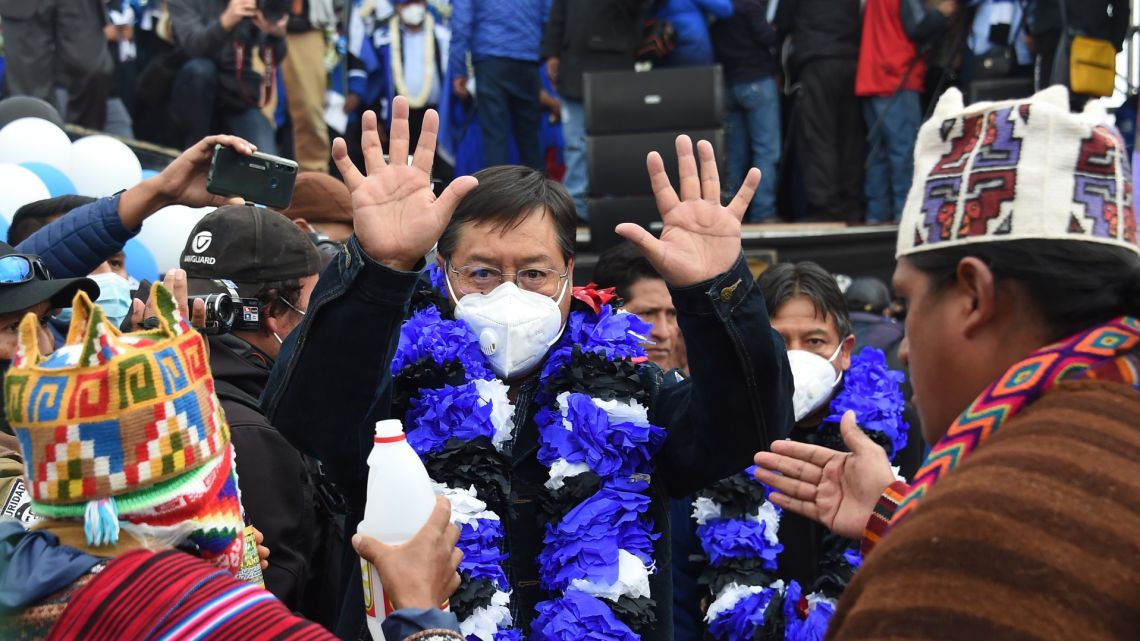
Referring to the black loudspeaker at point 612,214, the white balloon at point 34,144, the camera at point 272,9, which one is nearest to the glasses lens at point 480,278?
the white balloon at point 34,144

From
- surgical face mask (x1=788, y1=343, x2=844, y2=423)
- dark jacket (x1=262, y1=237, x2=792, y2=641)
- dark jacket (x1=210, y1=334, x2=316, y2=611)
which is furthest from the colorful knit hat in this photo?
surgical face mask (x1=788, y1=343, x2=844, y2=423)

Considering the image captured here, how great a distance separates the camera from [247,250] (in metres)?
3.68

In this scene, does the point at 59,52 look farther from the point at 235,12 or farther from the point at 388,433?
the point at 388,433

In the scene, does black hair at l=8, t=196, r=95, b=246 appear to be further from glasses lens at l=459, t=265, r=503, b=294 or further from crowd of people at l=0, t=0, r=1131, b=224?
crowd of people at l=0, t=0, r=1131, b=224

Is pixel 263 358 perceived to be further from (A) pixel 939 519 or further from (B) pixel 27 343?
(A) pixel 939 519

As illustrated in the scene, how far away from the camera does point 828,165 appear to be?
31.6 ft

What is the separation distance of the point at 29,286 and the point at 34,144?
3.10 meters

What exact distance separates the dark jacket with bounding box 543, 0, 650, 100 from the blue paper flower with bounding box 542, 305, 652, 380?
6.17 metres

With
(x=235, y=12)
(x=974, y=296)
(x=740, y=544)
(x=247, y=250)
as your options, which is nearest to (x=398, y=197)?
(x=247, y=250)

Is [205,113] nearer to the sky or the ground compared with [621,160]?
nearer to the sky

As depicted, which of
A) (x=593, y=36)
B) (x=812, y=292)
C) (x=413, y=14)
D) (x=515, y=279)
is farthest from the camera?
(x=413, y=14)

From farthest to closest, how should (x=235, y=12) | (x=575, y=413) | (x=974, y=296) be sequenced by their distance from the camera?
(x=235, y=12)
(x=575, y=413)
(x=974, y=296)

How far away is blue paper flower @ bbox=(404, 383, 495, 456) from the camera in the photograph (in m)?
2.84

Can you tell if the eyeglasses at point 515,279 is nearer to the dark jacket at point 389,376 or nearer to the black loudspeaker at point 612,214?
the dark jacket at point 389,376
